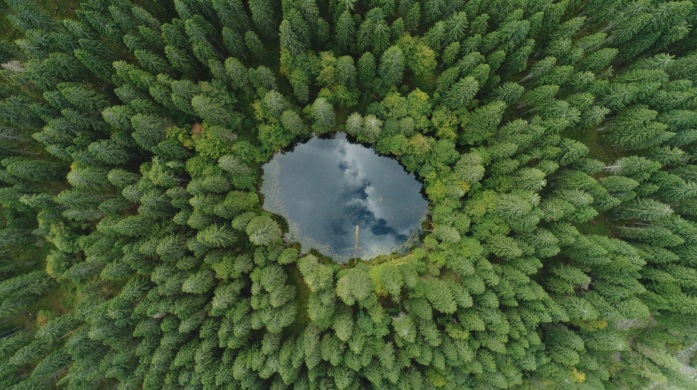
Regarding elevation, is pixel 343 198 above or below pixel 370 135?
below

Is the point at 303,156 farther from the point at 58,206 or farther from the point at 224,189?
the point at 58,206

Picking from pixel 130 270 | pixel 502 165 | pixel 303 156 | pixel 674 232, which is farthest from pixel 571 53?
pixel 130 270

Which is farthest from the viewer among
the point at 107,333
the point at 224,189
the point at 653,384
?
the point at 653,384

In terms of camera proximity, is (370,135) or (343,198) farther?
(343,198)

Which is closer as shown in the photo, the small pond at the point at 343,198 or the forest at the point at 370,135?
the forest at the point at 370,135
